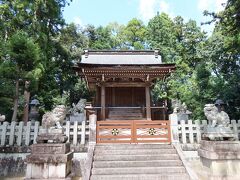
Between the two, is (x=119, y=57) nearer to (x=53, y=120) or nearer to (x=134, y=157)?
(x=134, y=157)

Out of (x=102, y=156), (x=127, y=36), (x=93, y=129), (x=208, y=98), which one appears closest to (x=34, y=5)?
(x=93, y=129)

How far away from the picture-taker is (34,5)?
51.6 ft

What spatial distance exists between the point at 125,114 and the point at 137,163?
729 cm

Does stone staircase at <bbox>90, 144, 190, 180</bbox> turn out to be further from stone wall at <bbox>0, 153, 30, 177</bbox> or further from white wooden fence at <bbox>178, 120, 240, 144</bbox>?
stone wall at <bbox>0, 153, 30, 177</bbox>

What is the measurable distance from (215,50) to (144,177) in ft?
54.6

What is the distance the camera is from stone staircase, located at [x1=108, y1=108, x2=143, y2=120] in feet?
46.1

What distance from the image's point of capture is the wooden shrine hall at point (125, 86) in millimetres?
12383

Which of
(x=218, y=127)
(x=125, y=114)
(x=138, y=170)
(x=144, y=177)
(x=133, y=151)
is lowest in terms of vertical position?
(x=144, y=177)

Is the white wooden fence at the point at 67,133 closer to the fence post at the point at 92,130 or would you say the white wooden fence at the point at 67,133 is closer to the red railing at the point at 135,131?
the fence post at the point at 92,130

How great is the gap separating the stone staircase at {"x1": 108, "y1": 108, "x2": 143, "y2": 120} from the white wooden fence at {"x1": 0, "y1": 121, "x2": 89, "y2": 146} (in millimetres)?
5699

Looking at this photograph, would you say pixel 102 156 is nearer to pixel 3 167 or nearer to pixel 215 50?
pixel 3 167

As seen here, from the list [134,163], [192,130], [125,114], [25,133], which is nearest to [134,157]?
[134,163]

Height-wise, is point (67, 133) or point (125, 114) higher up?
point (125, 114)

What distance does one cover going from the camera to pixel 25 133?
27.3 feet
